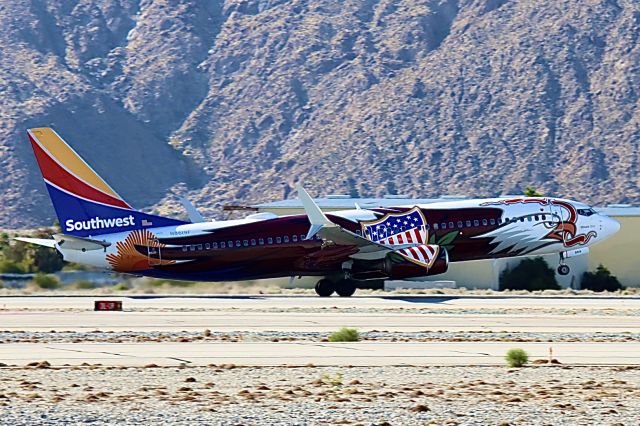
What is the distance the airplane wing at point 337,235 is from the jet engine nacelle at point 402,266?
33cm

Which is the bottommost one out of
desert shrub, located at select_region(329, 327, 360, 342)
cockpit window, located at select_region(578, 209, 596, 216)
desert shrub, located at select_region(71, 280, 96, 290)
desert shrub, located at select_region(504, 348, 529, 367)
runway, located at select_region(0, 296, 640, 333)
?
desert shrub, located at select_region(504, 348, 529, 367)

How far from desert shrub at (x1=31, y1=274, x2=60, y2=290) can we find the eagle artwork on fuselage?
4030 millimetres

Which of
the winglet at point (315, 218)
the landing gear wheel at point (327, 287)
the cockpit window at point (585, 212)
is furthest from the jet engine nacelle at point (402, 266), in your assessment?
the cockpit window at point (585, 212)

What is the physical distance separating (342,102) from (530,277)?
85.5 m

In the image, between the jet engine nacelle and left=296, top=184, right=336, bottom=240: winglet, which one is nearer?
left=296, top=184, right=336, bottom=240: winglet

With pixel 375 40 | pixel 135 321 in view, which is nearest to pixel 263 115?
pixel 375 40

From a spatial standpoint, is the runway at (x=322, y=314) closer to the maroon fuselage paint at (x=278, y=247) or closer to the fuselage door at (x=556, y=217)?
the maroon fuselage paint at (x=278, y=247)

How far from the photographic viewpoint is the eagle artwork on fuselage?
5219cm

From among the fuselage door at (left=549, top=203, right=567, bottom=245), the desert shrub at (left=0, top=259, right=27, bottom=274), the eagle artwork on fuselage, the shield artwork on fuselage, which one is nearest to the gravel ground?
the eagle artwork on fuselage

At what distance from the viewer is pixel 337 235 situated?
171ft

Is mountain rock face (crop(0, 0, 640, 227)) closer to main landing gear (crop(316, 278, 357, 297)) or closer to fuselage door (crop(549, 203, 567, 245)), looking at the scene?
fuselage door (crop(549, 203, 567, 245))

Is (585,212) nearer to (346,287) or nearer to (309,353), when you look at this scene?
(346,287)

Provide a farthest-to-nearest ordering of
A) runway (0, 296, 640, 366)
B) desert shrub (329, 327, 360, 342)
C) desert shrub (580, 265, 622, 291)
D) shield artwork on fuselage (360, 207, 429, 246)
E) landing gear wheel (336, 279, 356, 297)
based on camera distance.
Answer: desert shrub (580, 265, 622, 291) < landing gear wheel (336, 279, 356, 297) < shield artwork on fuselage (360, 207, 429, 246) < desert shrub (329, 327, 360, 342) < runway (0, 296, 640, 366)

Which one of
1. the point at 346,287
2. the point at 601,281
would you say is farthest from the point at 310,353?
the point at 601,281
